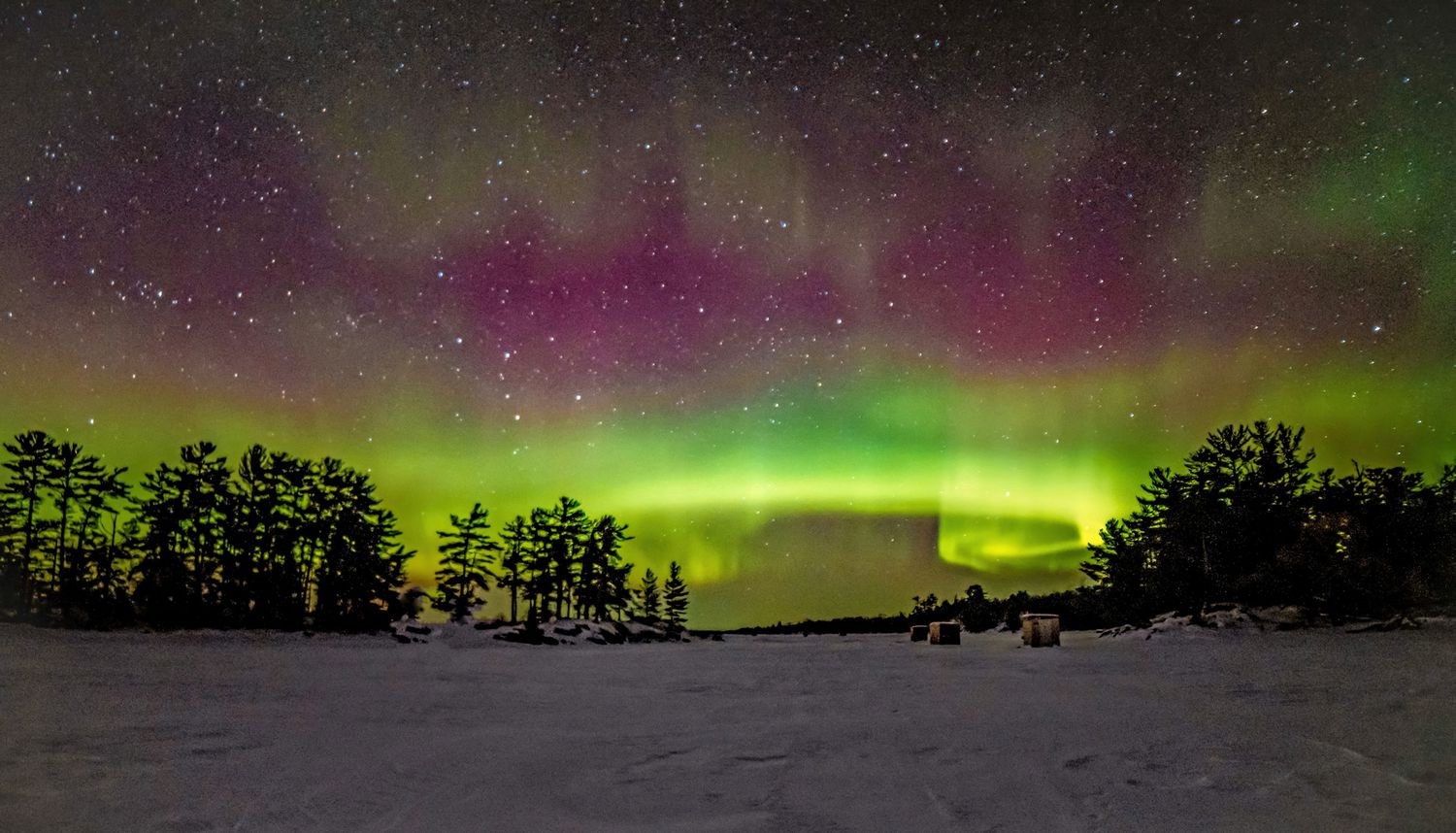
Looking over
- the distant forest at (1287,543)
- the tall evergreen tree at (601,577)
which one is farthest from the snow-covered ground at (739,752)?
the tall evergreen tree at (601,577)

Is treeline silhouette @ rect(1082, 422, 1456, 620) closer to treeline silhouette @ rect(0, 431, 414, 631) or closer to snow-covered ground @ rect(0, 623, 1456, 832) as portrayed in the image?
snow-covered ground @ rect(0, 623, 1456, 832)

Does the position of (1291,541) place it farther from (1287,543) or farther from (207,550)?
(207,550)

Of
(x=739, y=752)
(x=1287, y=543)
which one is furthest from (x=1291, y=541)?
(x=739, y=752)

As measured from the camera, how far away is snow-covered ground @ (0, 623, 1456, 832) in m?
4.16

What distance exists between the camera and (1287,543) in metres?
25.1

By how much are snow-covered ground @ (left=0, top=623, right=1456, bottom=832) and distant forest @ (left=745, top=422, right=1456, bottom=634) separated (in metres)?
11.8

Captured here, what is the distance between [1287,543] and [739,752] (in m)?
26.3

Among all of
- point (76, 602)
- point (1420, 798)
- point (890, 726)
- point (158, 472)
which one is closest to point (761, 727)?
point (890, 726)

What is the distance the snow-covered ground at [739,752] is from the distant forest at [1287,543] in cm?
1177

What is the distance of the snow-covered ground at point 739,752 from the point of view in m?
4.16

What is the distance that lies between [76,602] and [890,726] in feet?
124

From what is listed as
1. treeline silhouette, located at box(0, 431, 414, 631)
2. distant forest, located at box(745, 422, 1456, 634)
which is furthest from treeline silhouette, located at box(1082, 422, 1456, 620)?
treeline silhouette, located at box(0, 431, 414, 631)

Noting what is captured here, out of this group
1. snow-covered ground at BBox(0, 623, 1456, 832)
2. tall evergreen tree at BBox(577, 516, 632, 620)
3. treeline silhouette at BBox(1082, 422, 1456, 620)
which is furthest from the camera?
tall evergreen tree at BBox(577, 516, 632, 620)

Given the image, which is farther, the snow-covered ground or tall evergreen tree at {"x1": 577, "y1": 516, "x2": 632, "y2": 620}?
tall evergreen tree at {"x1": 577, "y1": 516, "x2": 632, "y2": 620}
